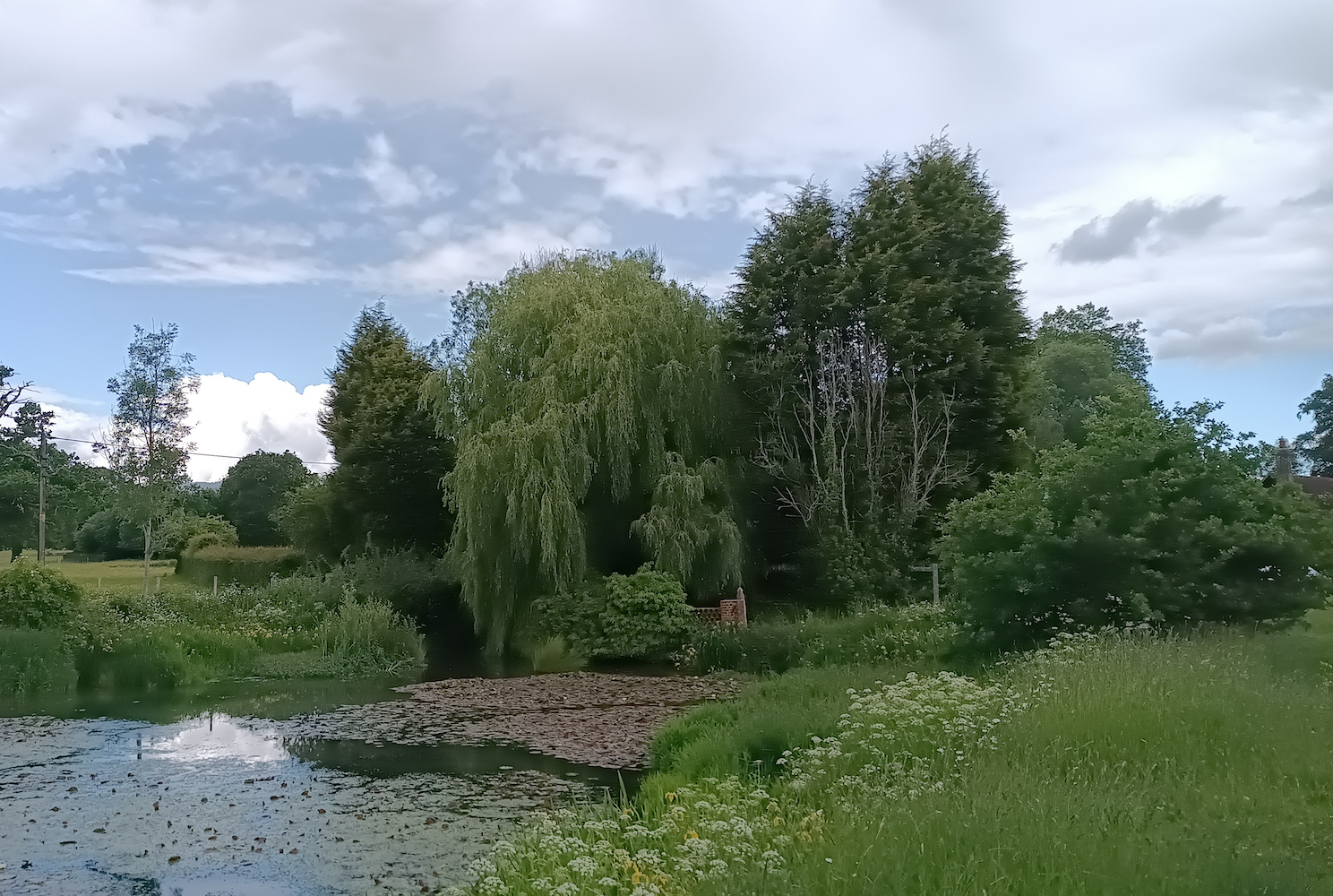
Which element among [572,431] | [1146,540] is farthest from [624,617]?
[1146,540]

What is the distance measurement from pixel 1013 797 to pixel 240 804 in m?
6.90

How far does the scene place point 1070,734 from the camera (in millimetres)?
6859

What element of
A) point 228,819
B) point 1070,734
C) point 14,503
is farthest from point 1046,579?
point 14,503

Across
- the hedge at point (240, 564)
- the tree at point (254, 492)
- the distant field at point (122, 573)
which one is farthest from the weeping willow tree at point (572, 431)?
the tree at point (254, 492)

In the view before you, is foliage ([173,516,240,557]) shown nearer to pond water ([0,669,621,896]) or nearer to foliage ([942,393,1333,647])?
pond water ([0,669,621,896])

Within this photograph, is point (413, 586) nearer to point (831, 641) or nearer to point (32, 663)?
point (32, 663)

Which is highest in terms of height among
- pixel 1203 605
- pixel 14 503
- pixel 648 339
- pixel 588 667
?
pixel 648 339

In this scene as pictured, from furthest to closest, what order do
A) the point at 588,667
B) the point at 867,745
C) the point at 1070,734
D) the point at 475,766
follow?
the point at 588,667, the point at 475,766, the point at 867,745, the point at 1070,734

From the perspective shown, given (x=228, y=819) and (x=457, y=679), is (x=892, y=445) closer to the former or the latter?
(x=457, y=679)

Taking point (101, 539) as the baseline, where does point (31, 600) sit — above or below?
below

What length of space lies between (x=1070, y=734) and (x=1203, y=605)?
5.75 metres

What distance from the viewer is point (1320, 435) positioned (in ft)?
98.3

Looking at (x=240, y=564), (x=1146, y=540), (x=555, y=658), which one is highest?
(x=1146, y=540)

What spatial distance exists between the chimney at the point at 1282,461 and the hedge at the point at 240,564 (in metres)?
25.1
